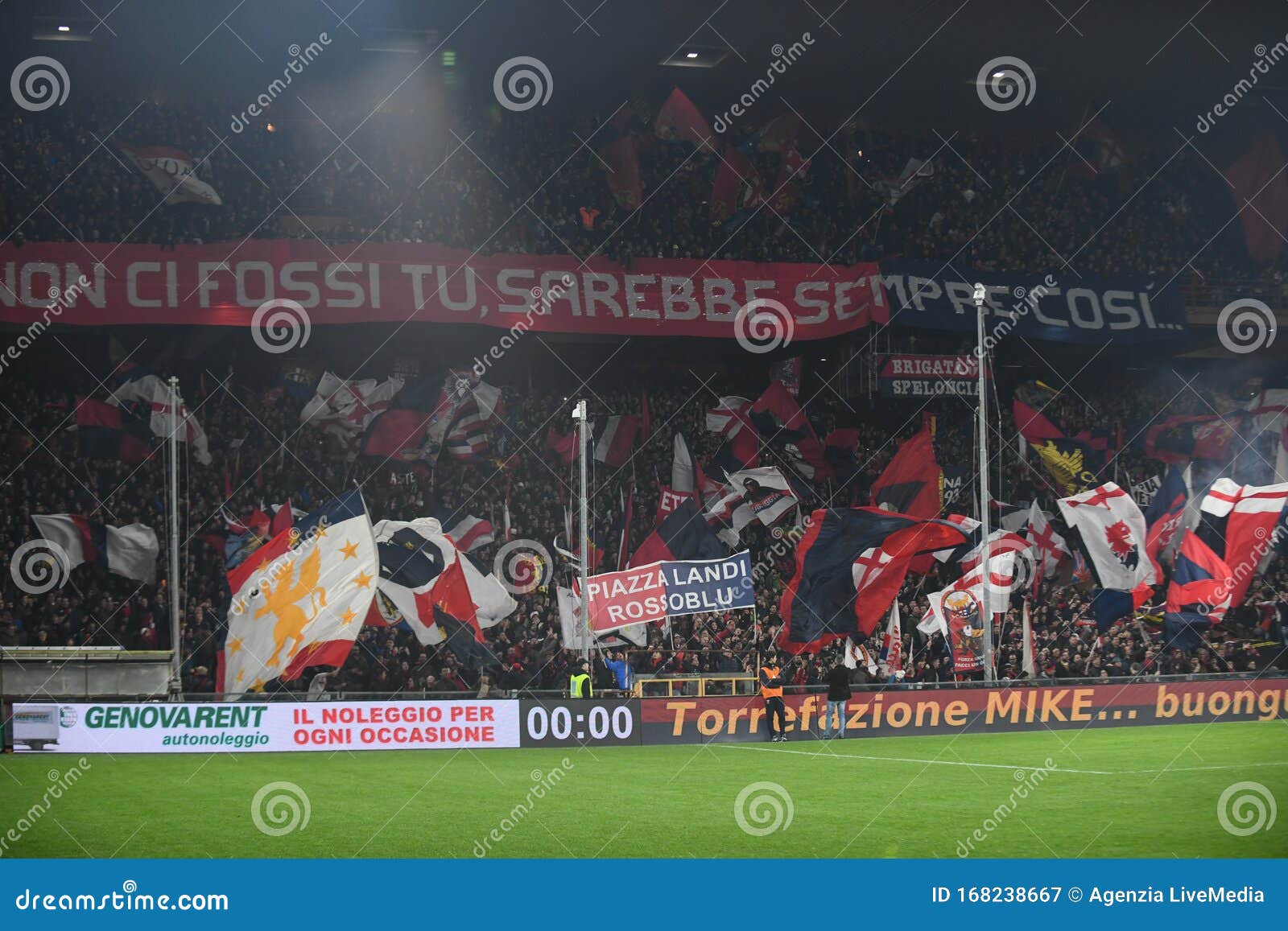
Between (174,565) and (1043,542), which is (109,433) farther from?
(1043,542)

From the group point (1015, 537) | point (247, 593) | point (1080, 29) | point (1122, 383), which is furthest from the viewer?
point (1122, 383)

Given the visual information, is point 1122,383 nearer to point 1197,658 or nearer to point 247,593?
point 1197,658

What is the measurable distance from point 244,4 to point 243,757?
77.0 ft

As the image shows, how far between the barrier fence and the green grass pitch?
674 mm

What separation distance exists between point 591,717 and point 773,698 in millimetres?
3451

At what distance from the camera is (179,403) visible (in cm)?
3419

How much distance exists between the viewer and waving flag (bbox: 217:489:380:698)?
2697 centimetres

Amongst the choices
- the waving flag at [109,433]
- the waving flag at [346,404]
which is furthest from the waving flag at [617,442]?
the waving flag at [109,433]

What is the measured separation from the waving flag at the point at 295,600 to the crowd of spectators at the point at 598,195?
44.5 ft

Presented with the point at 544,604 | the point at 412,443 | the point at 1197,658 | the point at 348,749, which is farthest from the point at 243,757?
the point at 1197,658

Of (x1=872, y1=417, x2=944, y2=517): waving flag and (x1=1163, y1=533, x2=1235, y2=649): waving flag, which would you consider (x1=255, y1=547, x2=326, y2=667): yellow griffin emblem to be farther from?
(x1=1163, y1=533, x2=1235, y2=649): waving flag

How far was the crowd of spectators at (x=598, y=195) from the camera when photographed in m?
38.1

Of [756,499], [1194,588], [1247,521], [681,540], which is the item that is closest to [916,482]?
[756,499]

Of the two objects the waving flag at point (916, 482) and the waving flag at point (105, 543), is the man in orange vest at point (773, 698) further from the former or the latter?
the waving flag at point (105, 543)
